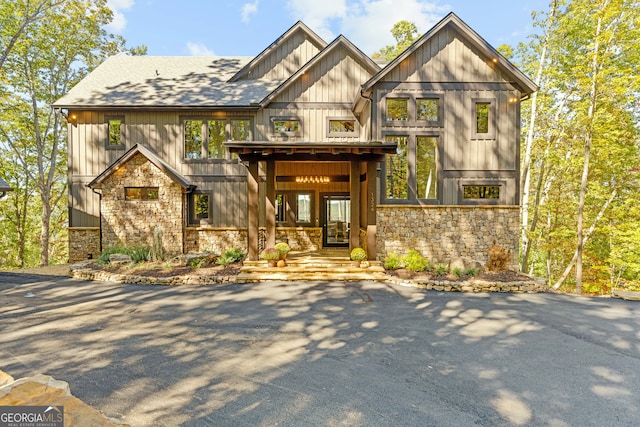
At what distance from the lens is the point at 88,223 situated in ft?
41.8

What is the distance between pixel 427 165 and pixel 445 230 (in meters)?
2.53

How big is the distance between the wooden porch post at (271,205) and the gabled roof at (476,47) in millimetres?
4494

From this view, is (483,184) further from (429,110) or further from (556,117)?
(556,117)

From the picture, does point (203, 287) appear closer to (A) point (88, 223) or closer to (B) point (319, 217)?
(B) point (319, 217)

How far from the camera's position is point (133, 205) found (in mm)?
11773

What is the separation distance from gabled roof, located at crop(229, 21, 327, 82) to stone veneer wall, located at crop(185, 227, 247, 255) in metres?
7.47

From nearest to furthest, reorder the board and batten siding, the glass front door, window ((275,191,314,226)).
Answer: the board and batten siding → window ((275,191,314,226)) → the glass front door

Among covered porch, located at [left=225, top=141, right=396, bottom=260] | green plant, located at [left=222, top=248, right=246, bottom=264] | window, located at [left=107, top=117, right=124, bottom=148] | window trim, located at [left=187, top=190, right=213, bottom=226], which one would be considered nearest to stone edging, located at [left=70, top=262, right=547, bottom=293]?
covered porch, located at [left=225, top=141, right=396, bottom=260]

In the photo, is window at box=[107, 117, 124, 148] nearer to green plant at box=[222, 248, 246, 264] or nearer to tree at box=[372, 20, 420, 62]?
green plant at box=[222, 248, 246, 264]

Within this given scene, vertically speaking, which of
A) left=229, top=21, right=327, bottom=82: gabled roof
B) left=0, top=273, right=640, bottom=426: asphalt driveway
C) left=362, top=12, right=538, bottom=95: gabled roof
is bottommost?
left=0, top=273, right=640, bottom=426: asphalt driveway

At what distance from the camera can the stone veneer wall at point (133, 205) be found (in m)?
11.7

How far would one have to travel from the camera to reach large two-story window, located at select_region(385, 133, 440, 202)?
1112cm

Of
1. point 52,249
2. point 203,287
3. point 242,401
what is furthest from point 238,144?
point 52,249

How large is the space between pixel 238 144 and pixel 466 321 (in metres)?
7.74
